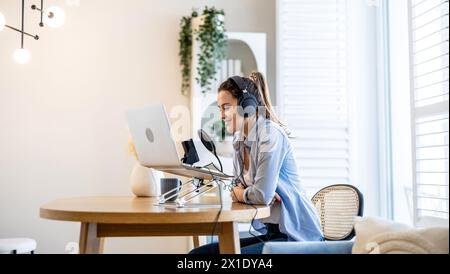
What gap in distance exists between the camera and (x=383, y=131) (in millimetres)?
2930

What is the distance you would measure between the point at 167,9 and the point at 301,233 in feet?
6.12

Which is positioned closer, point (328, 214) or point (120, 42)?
point (328, 214)

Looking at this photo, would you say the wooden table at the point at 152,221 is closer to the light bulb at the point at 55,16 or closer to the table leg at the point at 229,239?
the table leg at the point at 229,239

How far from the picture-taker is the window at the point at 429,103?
1.94 metres

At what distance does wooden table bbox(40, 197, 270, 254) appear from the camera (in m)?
1.35

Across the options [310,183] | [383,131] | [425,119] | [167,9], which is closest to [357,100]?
[383,131]

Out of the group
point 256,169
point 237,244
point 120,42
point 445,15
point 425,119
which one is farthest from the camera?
point 120,42

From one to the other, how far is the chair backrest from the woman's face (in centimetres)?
54

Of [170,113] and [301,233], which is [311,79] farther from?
[301,233]

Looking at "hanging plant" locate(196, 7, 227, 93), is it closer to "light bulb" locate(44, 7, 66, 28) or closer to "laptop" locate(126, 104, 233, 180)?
"light bulb" locate(44, 7, 66, 28)

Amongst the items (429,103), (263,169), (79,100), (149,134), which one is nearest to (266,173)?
(263,169)

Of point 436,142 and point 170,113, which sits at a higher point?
point 170,113

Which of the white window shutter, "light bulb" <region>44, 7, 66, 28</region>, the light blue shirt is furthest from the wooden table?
the white window shutter

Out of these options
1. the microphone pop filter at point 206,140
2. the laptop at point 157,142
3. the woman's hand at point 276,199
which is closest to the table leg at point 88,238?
the laptop at point 157,142
